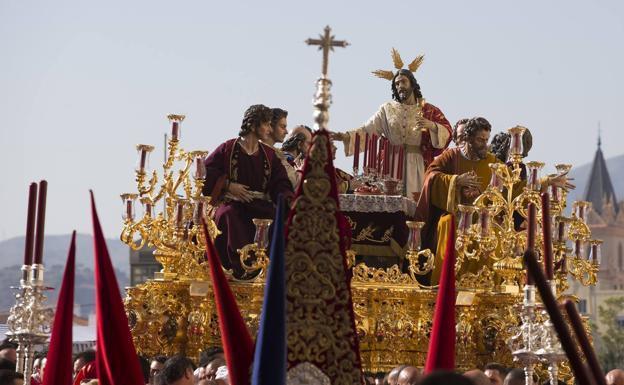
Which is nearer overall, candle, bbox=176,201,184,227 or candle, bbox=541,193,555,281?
candle, bbox=541,193,555,281

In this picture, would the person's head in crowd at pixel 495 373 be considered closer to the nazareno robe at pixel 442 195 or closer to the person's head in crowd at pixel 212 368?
the person's head in crowd at pixel 212 368

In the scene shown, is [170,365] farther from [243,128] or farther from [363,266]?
[243,128]

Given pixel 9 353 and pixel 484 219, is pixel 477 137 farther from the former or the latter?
pixel 9 353

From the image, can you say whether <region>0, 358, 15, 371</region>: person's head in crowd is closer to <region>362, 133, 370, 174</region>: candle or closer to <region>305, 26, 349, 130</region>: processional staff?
<region>305, 26, 349, 130</region>: processional staff

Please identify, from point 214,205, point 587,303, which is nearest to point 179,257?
point 214,205

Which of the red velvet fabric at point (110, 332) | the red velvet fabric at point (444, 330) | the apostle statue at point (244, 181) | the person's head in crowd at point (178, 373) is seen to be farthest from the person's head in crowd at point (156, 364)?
the red velvet fabric at point (444, 330)

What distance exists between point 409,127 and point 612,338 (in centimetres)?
7338

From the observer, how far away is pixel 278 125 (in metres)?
17.5

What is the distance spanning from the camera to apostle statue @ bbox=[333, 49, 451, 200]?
1866cm

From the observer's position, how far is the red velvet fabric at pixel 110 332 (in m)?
8.76

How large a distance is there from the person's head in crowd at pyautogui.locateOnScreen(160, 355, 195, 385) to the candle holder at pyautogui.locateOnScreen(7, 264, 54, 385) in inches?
34.2

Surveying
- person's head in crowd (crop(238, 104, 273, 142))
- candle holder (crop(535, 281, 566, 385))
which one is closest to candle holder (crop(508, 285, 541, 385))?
candle holder (crop(535, 281, 566, 385))

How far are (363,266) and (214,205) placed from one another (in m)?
1.80

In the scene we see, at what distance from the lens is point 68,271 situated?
366 inches
